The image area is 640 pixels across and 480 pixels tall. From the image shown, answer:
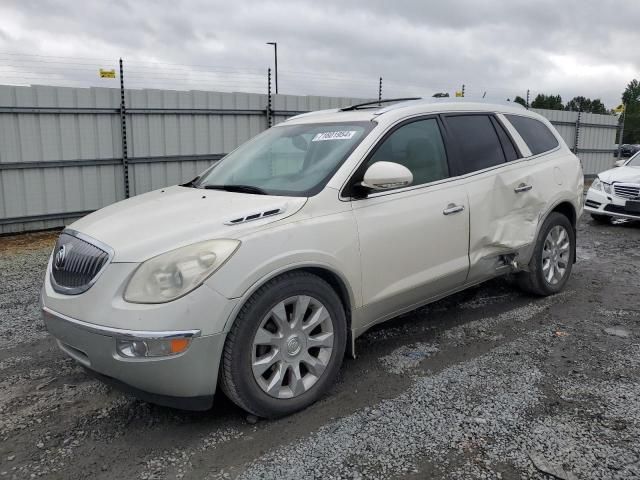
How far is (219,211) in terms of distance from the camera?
3.04 meters

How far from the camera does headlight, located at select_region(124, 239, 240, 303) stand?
261 cm

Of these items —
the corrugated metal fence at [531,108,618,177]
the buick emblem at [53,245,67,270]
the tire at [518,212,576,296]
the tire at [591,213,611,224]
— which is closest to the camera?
the buick emblem at [53,245,67,270]

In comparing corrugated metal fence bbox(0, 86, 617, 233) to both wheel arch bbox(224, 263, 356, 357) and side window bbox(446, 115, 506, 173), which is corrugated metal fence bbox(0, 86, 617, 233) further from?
wheel arch bbox(224, 263, 356, 357)

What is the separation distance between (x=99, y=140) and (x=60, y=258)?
666cm

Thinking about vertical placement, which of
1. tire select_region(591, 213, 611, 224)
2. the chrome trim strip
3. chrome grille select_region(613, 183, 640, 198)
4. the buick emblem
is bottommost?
tire select_region(591, 213, 611, 224)

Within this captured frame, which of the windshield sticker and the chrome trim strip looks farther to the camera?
the windshield sticker

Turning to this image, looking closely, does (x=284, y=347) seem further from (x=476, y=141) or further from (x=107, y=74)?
(x=107, y=74)

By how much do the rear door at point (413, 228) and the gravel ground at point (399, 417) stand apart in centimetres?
52

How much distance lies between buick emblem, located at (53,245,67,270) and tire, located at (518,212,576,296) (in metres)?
3.67

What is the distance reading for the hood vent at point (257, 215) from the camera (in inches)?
114

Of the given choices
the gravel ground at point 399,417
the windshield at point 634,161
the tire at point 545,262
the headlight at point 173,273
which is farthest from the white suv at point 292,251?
the windshield at point 634,161

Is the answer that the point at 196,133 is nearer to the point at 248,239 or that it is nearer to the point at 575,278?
the point at 575,278

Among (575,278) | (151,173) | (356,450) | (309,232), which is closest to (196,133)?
(151,173)

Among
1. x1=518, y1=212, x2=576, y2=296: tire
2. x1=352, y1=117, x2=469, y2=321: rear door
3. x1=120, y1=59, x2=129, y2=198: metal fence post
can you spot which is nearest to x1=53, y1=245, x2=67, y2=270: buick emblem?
x1=352, y1=117, x2=469, y2=321: rear door
